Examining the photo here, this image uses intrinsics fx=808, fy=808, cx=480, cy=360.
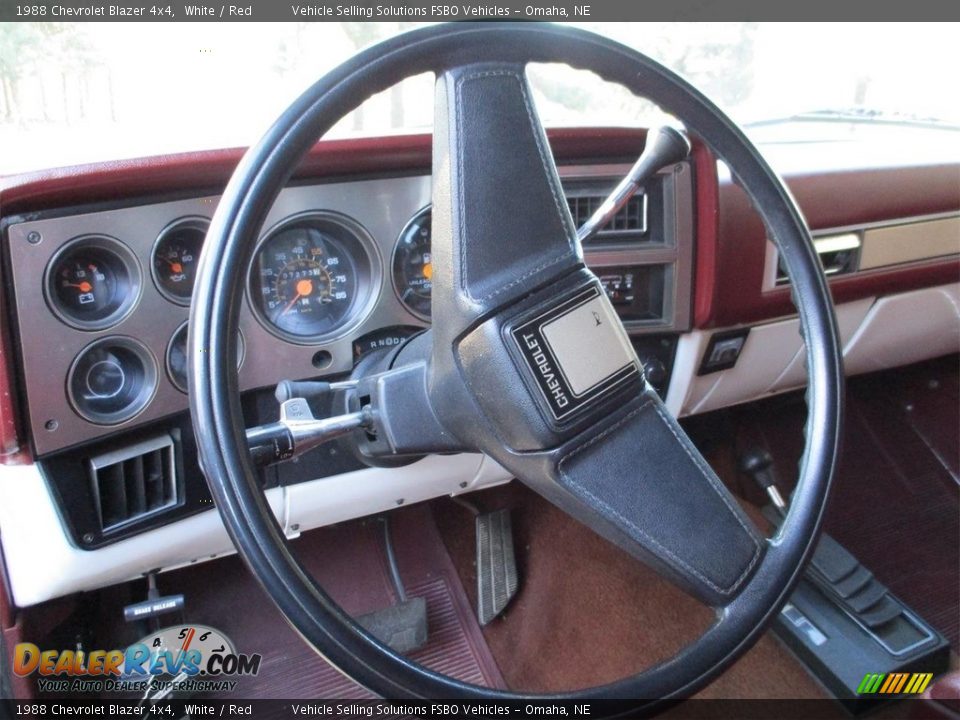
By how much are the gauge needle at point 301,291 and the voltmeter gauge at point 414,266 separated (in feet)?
0.43

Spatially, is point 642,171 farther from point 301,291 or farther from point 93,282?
point 93,282

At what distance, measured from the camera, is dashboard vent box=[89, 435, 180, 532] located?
3.74 feet

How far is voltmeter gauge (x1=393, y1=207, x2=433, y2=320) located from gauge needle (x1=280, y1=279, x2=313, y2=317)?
0.43 feet

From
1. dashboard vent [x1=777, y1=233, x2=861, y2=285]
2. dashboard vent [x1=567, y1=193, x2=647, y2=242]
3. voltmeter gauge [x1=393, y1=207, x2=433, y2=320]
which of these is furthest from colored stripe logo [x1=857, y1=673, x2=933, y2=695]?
voltmeter gauge [x1=393, y1=207, x2=433, y2=320]

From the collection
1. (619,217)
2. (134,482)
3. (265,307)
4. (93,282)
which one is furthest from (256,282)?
(619,217)

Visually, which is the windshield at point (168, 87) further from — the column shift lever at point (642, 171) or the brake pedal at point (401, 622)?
the brake pedal at point (401, 622)

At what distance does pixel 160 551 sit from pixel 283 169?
0.73 meters

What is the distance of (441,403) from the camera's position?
0.90 m

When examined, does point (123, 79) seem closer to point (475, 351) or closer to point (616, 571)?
point (475, 351)

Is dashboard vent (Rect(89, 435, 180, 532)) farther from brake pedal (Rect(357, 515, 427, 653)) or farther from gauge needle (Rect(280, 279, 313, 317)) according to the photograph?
brake pedal (Rect(357, 515, 427, 653))

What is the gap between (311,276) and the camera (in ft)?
4.09

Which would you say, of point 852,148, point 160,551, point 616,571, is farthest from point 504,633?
point 852,148

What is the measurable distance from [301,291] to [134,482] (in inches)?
14.6
